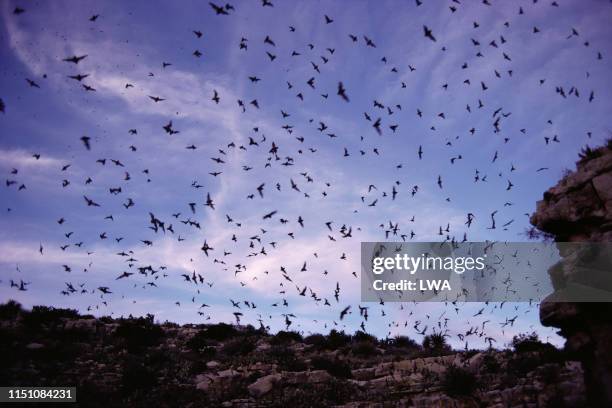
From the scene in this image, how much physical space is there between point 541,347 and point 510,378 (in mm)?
6030

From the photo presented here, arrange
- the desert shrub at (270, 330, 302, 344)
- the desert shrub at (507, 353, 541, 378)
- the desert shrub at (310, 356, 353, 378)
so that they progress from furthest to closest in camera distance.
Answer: the desert shrub at (270, 330, 302, 344)
the desert shrub at (310, 356, 353, 378)
the desert shrub at (507, 353, 541, 378)

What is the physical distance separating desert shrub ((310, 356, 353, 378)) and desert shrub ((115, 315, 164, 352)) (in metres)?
11.4

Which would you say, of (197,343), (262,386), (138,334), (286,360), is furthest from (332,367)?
(138,334)

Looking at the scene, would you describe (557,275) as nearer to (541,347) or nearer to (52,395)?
(541,347)

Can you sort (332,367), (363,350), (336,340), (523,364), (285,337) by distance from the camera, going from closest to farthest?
(523,364), (332,367), (363,350), (336,340), (285,337)

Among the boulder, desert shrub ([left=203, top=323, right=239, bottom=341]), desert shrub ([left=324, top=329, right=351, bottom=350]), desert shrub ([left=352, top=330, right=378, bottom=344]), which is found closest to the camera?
the boulder

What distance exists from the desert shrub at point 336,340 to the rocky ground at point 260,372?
0.75 meters

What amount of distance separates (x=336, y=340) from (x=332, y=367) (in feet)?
26.9

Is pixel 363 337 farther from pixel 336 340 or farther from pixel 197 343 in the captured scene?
pixel 197 343

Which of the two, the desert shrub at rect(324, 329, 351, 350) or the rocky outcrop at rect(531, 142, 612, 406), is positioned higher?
the rocky outcrop at rect(531, 142, 612, 406)

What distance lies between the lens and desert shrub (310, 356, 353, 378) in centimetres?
2131

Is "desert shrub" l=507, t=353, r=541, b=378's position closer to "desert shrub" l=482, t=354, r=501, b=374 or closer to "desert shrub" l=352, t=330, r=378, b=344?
"desert shrub" l=482, t=354, r=501, b=374

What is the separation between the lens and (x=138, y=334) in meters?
27.3

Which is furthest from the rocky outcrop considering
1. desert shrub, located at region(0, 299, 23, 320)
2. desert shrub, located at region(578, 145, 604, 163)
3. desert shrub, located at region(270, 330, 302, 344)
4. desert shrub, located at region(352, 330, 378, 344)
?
desert shrub, located at region(0, 299, 23, 320)
